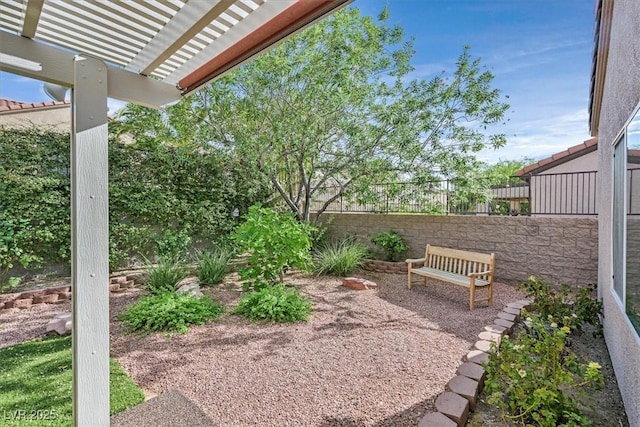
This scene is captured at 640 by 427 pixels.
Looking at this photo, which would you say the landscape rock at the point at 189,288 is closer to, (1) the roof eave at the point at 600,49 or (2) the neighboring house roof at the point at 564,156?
(1) the roof eave at the point at 600,49

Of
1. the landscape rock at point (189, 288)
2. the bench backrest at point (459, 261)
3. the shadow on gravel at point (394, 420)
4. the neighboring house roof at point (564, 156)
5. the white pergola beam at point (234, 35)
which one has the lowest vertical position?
the shadow on gravel at point (394, 420)

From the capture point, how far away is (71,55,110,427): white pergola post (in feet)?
4.81

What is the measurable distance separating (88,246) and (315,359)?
2.25m

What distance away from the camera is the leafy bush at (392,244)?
6.98 metres

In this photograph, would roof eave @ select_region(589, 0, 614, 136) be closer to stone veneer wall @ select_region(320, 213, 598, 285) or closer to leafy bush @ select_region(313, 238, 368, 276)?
stone veneer wall @ select_region(320, 213, 598, 285)

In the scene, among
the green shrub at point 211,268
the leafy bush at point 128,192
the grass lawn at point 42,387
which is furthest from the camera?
the green shrub at point 211,268

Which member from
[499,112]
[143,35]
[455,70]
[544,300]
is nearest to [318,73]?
[455,70]

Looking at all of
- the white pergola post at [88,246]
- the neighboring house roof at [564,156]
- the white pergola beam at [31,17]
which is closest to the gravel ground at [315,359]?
the white pergola post at [88,246]

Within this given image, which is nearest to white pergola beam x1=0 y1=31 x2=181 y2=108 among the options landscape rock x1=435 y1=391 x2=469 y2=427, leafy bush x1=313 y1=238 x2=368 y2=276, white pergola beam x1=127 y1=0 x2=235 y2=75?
white pergola beam x1=127 y1=0 x2=235 y2=75

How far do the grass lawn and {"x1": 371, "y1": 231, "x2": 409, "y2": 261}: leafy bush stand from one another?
553cm

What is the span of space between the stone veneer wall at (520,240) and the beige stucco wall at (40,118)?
23.1 ft

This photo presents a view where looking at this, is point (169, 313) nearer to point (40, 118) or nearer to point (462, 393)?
point (462, 393)

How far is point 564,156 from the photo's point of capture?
28.9 ft

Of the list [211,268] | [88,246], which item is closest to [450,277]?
[211,268]
